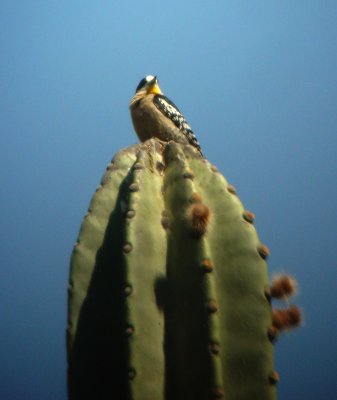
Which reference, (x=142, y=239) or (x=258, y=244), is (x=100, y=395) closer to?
(x=142, y=239)

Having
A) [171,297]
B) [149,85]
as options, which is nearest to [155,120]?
[149,85]

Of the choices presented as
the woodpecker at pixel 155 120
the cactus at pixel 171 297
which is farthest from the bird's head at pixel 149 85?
the cactus at pixel 171 297

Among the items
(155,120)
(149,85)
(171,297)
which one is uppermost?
(149,85)

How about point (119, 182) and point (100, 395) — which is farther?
point (119, 182)

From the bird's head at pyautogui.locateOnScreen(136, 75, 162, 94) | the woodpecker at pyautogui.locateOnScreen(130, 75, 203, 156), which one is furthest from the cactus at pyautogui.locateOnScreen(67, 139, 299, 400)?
the bird's head at pyautogui.locateOnScreen(136, 75, 162, 94)

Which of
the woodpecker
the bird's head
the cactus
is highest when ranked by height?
the bird's head

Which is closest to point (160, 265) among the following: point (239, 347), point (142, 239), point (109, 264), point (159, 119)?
point (142, 239)

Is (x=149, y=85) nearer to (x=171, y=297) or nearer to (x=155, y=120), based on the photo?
(x=155, y=120)

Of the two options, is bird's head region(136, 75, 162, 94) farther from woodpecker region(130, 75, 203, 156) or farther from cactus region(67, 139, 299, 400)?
cactus region(67, 139, 299, 400)

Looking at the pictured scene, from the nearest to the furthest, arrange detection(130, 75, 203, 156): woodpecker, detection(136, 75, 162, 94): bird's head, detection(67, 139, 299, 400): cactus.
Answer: detection(67, 139, 299, 400): cactus → detection(130, 75, 203, 156): woodpecker → detection(136, 75, 162, 94): bird's head
